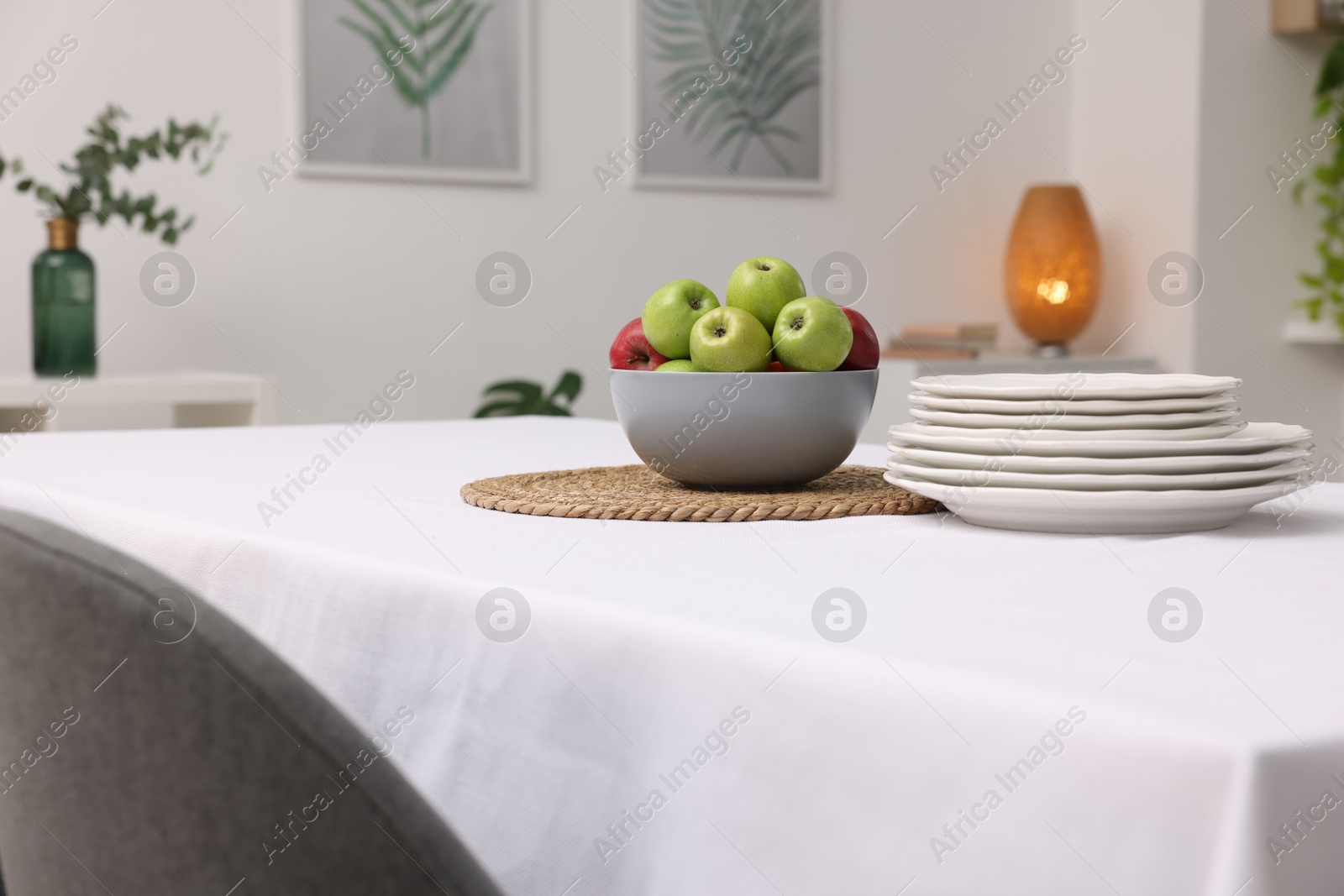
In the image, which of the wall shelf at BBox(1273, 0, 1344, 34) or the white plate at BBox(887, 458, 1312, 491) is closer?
the white plate at BBox(887, 458, 1312, 491)

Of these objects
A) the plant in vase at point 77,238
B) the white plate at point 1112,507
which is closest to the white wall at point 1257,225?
the plant in vase at point 77,238

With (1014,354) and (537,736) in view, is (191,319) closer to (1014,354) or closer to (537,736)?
(1014,354)

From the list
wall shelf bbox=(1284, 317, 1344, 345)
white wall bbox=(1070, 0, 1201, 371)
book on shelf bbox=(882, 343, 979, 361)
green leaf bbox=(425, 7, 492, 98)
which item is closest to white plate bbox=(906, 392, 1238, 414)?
green leaf bbox=(425, 7, 492, 98)

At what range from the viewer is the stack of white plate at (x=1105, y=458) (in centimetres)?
71

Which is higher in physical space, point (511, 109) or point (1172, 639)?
point (511, 109)

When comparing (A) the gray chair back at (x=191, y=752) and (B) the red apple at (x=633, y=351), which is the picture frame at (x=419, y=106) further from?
(A) the gray chair back at (x=191, y=752)

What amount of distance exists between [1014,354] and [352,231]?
6.92ft

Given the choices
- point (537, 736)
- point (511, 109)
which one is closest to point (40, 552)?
point (537, 736)

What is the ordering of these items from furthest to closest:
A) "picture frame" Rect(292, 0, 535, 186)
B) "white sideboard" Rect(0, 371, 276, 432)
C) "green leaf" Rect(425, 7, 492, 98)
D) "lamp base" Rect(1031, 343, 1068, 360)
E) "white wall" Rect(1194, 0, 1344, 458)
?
"lamp base" Rect(1031, 343, 1068, 360) → "white wall" Rect(1194, 0, 1344, 458) → "green leaf" Rect(425, 7, 492, 98) → "picture frame" Rect(292, 0, 535, 186) → "white sideboard" Rect(0, 371, 276, 432)

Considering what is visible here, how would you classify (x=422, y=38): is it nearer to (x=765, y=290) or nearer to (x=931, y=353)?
(x=931, y=353)

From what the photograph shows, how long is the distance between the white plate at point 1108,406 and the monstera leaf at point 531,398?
2.39 m

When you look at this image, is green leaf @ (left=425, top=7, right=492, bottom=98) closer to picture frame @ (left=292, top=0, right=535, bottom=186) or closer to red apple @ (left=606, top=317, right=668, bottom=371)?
picture frame @ (left=292, top=0, right=535, bottom=186)

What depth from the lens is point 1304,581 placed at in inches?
22.6

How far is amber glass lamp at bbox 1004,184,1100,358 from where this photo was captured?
3764 millimetres
